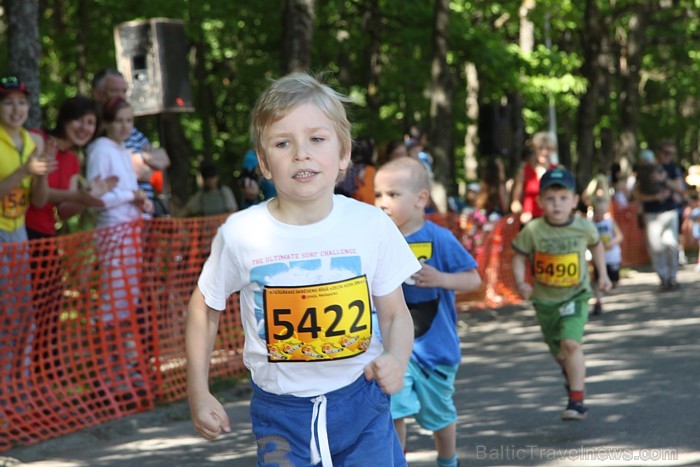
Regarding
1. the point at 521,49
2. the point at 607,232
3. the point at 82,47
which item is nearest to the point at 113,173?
the point at 607,232

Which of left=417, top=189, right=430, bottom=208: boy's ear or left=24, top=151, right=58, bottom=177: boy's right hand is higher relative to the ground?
left=24, top=151, right=58, bottom=177: boy's right hand

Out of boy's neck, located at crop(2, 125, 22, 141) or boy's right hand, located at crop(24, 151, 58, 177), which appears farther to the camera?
boy's neck, located at crop(2, 125, 22, 141)

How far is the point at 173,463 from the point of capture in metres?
7.00

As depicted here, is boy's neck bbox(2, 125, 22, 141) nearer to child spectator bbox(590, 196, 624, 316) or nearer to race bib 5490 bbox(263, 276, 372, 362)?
race bib 5490 bbox(263, 276, 372, 362)

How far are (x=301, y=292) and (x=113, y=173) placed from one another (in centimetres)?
534

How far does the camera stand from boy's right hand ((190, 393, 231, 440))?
→ 3723 millimetres

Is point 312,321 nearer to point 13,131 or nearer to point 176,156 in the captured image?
point 13,131

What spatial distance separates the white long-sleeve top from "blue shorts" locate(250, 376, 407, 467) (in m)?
5.20

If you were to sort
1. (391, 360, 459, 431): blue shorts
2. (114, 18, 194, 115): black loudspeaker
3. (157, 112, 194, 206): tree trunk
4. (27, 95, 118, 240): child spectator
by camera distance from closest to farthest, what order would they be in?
(391, 360, 459, 431): blue shorts → (27, 95, 118, 240): child spectator → (114, 18, 194, 115): black loudspeaker → (157, 112, 194, 206): tree trunk

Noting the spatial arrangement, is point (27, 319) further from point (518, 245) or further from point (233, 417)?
point (518, 245)

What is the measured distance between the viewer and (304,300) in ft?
12.8

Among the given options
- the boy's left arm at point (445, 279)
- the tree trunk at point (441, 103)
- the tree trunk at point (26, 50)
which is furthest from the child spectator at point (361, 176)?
the tree trunk at point (441, 103)

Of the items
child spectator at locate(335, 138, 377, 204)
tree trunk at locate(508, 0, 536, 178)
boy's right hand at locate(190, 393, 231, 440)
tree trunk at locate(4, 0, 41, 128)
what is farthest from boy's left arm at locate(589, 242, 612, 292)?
tree trunk at locate(508, 0, 536, 178)

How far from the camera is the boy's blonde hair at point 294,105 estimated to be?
3.88 m
